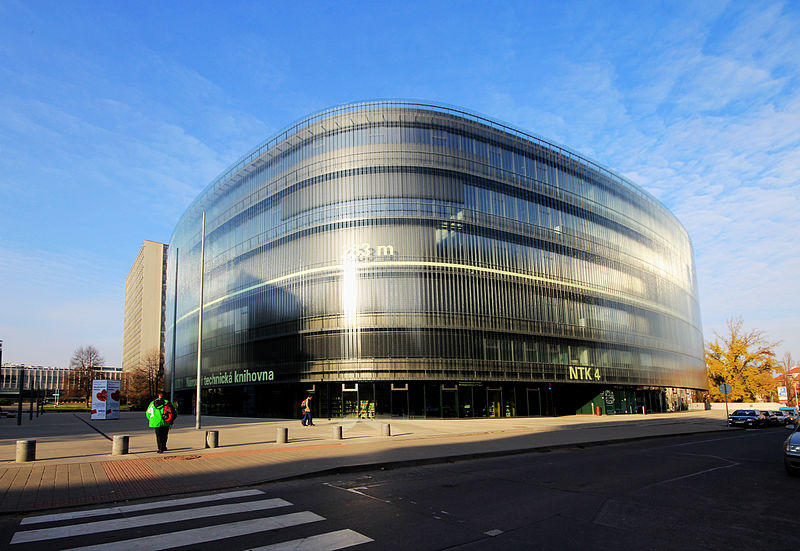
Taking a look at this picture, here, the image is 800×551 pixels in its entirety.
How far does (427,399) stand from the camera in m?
38.2

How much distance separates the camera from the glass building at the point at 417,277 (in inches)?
1512

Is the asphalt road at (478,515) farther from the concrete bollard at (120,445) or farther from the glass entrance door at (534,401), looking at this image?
the glass entrance door at (534,401)

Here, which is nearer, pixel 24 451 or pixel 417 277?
pixel 24 451

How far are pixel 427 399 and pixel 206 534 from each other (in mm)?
31656

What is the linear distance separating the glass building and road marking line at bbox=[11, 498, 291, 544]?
28280 mm

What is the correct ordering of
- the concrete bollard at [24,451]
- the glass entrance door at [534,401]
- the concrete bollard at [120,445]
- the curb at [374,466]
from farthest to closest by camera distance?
the glass entrance door at [534,401]
the concrete bollard at [120,445]
the concrete bollard at [24,451]
the curb at [374,466]

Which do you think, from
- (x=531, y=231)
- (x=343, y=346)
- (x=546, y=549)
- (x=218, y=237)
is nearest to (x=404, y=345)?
(x=343, y=346)

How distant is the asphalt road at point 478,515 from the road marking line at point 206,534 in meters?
0.02

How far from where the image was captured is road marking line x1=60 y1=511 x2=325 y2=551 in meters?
6.87

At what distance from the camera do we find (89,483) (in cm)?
1120

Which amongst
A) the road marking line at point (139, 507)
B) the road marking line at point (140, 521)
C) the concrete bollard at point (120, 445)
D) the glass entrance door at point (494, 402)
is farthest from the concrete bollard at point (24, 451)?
the glass entrance door at point (494, 402)

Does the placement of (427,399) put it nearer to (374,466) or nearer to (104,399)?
(104,399)

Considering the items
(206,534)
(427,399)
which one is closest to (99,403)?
(427,399)

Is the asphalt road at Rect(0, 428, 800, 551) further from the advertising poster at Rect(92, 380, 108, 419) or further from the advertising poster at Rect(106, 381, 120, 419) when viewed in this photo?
the advertising poster at Rect(106, 381, 120, 419)
